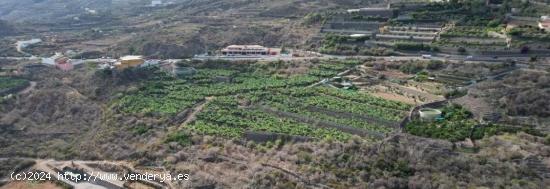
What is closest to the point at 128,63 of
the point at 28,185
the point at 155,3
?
the point at 28,185

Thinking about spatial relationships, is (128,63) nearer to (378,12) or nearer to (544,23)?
(378,12)

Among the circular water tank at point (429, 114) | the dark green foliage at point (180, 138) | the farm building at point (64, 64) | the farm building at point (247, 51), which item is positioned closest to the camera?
the circular water tank at point (429, 114)

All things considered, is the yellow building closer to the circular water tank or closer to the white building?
the circular water tank

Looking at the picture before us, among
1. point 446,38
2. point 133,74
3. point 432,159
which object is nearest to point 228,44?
point 133,74

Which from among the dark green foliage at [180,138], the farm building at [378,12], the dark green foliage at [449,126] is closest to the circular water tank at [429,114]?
the dark green foliage at [449,126]

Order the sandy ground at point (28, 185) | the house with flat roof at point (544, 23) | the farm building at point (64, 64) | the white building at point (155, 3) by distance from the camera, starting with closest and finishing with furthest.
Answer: the sandy ground at point (28, 185) → the house with flat roof at point (544, 23) → the farm building at point (64, 64) → the white building at point (155, 3)

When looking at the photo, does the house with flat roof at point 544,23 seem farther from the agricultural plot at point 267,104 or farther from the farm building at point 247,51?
the farm building at point 247,51

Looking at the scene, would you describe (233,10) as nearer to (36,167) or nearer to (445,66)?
(445,66)
